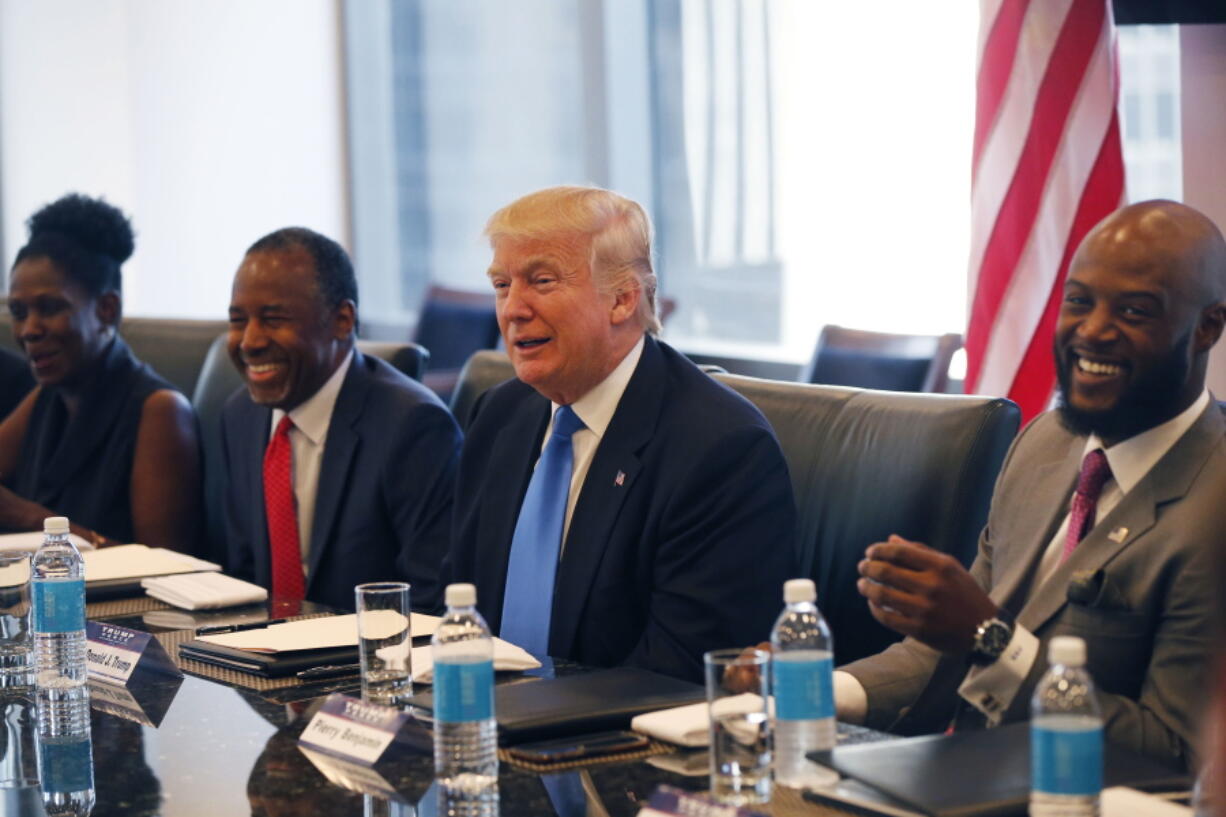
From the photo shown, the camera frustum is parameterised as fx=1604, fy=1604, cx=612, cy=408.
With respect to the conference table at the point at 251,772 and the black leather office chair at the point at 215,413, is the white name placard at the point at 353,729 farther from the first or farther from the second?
the black leather office chair at the point at 215,413

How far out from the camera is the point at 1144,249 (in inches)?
86.0

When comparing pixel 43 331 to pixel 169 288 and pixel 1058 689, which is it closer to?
pixel 1058 689

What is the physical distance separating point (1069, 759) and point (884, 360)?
2616 millimetres

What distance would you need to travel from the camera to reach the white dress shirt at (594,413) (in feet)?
8.73

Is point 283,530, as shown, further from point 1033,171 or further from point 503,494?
point 1033,171

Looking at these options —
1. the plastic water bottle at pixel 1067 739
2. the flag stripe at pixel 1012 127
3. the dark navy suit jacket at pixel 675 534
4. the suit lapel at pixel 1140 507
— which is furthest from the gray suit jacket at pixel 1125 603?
the flag stripe at pixel 1012 127

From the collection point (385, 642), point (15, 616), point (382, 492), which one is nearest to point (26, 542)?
point (382, 492)

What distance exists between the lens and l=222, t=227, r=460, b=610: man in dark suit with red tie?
3.25 meters

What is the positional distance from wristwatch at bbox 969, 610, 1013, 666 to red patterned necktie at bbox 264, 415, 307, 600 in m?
1.69

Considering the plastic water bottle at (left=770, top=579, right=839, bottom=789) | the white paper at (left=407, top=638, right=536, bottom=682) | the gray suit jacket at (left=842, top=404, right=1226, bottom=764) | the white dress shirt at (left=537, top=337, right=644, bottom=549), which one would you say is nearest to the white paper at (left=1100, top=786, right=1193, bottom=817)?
the plastic water bottle at (left=770, top=579, right=839, bottom=789)

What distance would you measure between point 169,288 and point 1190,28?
6.27m

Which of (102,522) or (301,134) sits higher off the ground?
(301,134)

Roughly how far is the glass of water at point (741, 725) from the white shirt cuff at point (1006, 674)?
0.58m

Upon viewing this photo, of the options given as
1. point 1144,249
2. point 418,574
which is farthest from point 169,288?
point 1144,249
